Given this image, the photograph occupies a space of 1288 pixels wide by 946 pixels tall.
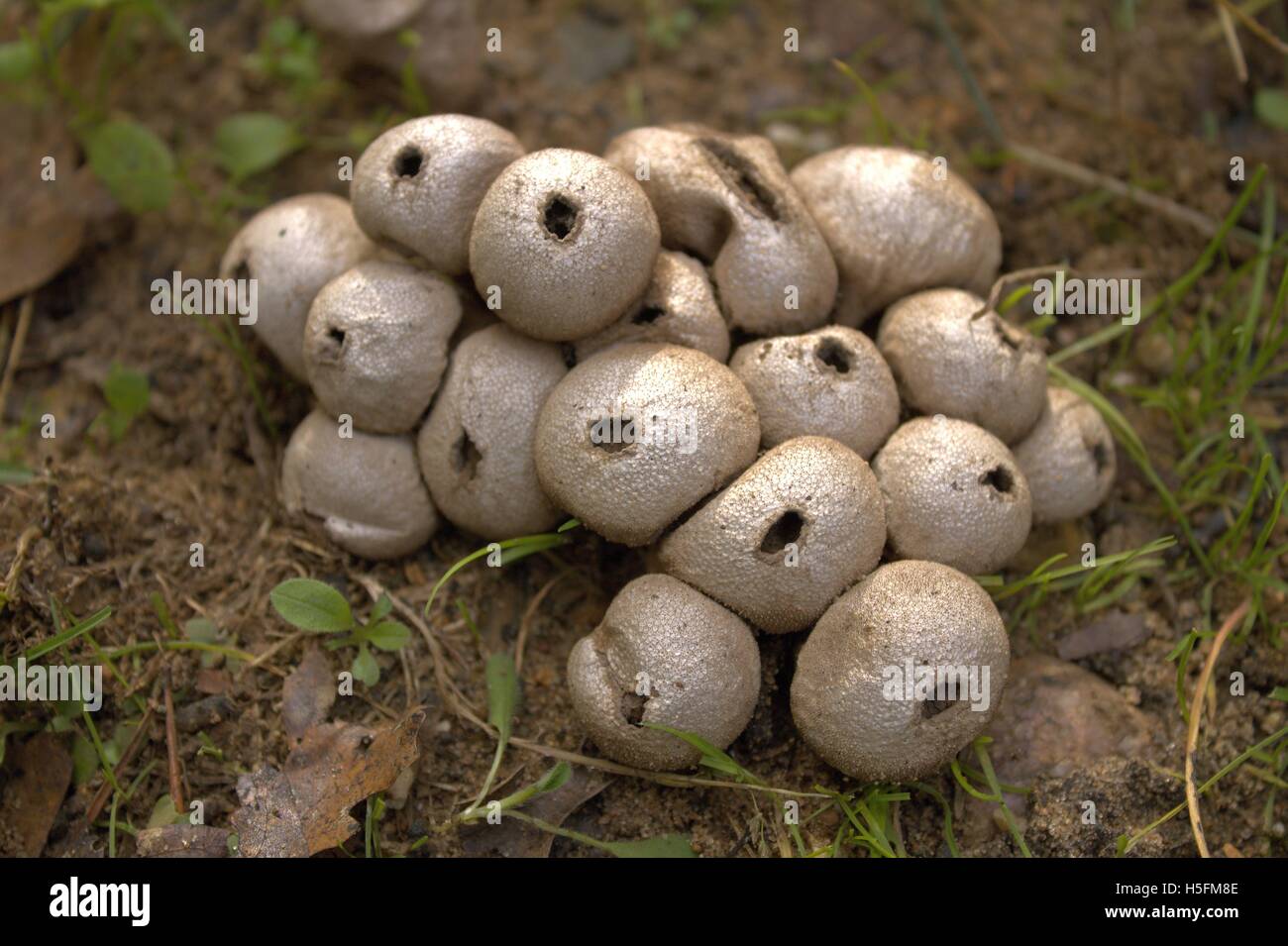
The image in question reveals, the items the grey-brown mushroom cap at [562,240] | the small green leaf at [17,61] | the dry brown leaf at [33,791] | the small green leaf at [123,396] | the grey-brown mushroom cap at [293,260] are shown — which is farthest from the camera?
the small green leaf at [17,61]

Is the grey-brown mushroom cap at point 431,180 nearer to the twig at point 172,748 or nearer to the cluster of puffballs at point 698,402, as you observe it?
the cluster of puffballs at point 698,402

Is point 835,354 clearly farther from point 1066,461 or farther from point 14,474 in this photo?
point 14,474

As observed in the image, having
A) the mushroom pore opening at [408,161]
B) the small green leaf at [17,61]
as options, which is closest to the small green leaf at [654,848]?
the mushroom pore opening at [408,161]

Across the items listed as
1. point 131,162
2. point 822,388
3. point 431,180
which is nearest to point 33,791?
point 431,180

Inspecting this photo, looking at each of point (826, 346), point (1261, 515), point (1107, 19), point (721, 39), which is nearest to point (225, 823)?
point (826, 346)

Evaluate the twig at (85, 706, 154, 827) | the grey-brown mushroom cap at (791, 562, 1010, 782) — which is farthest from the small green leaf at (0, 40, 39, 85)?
the grey-brown mushroom cap at (791, 562, 1010, 782)

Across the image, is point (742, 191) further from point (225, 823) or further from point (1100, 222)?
point (225, 823)
